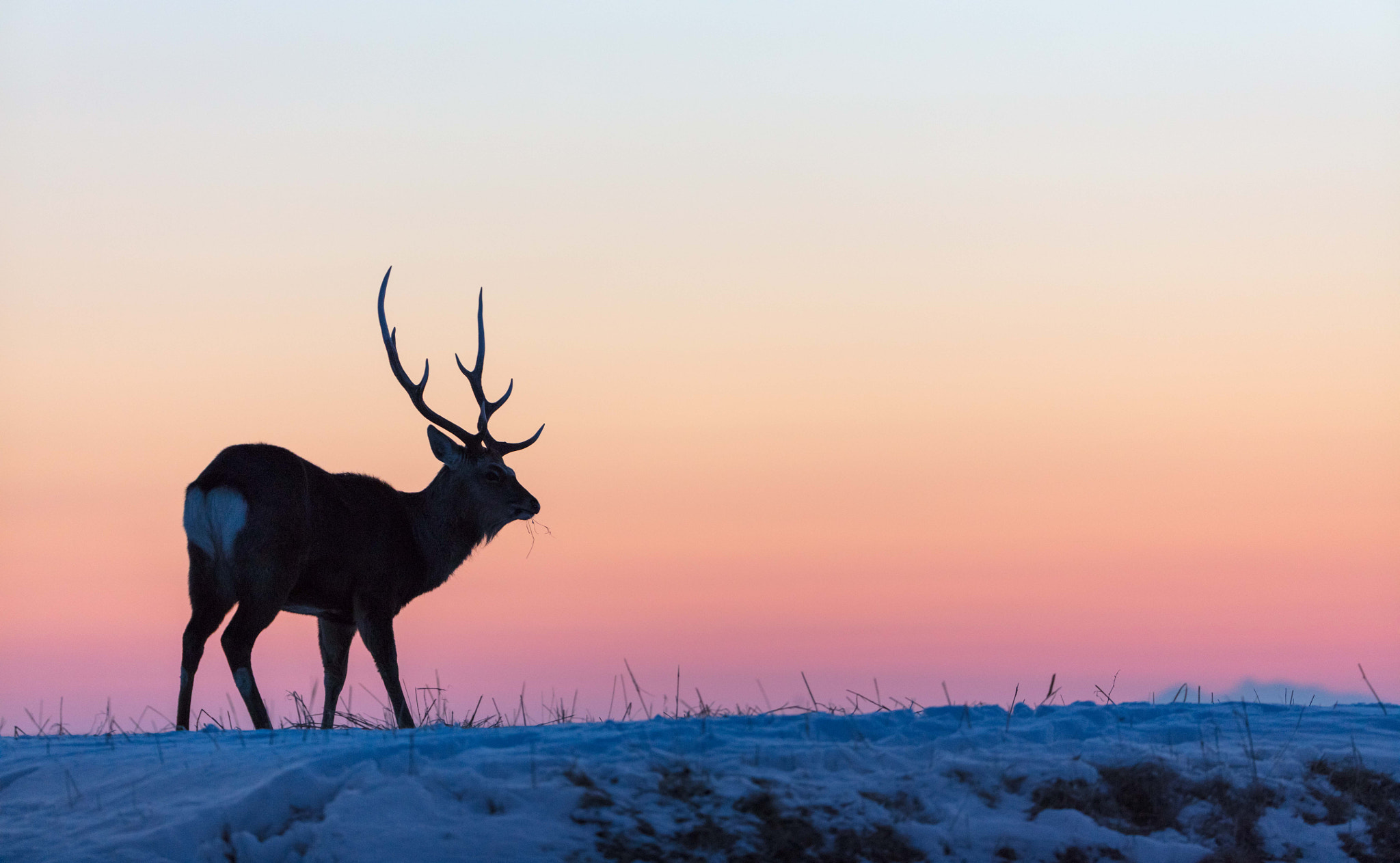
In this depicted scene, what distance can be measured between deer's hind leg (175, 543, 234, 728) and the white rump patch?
4.0 inches

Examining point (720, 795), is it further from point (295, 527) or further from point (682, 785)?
point (295, 527)

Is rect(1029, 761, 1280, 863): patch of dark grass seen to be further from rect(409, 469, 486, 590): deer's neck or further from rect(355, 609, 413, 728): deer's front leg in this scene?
rect(409, 469, 486, 590): deer's neck

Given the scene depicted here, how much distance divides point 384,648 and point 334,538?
3.27 feet

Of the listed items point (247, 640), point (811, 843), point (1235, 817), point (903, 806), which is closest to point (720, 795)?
point (811, 843)

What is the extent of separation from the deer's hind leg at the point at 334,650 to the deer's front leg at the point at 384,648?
41 centimetres

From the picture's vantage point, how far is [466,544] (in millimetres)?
12641

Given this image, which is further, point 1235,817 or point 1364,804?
point 1364,804

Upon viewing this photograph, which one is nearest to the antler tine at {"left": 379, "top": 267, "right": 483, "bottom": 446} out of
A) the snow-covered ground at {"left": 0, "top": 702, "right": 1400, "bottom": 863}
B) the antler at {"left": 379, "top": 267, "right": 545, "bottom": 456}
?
the antler at {"left": 379, "top": 267, "right": 545, "bottom": 456}

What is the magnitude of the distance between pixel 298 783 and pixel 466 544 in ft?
23.1

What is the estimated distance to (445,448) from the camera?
504 inches

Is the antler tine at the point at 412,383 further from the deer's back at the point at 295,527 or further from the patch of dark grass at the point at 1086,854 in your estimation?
the patch of dark grass at the point at 1086,854

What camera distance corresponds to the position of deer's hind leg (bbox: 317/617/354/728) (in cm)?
1188

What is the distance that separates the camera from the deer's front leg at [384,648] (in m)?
11.1

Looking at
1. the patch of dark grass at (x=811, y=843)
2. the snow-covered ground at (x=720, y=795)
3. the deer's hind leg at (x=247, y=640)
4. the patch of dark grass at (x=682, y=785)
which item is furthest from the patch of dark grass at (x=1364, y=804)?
the deer's hind leg at (x=247, y=640)
